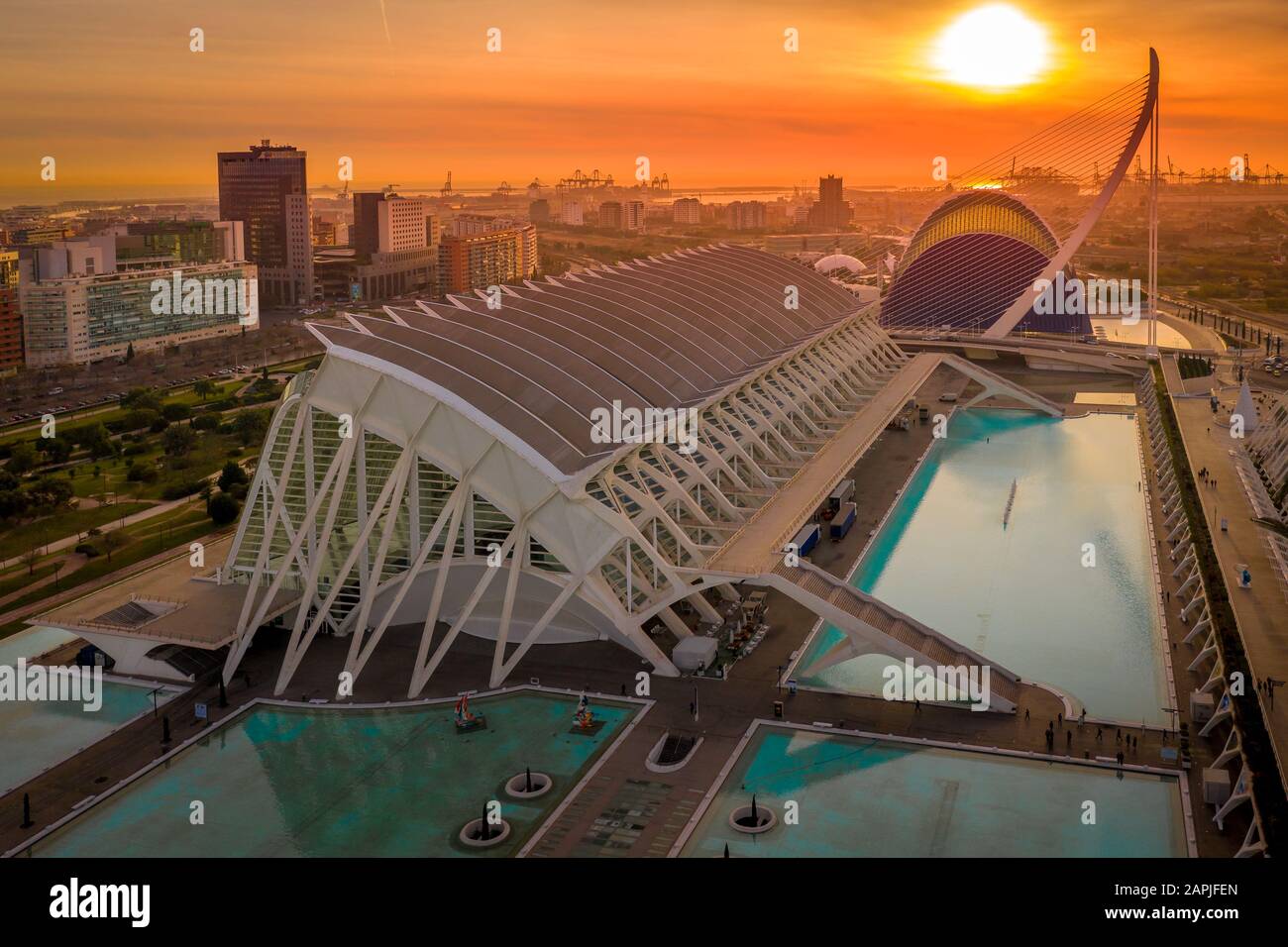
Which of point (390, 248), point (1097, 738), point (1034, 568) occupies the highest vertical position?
point (390, 248)

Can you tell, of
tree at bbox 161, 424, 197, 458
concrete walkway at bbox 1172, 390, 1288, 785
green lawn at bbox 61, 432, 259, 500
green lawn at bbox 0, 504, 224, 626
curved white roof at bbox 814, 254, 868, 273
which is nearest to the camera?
concrete walkway at bbox 1172, 390, 1288, 785

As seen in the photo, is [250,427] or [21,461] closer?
[21,461]

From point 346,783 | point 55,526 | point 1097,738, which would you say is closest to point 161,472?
point 55,526

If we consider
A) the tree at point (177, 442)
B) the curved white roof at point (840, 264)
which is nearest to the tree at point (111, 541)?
the tree at point (177, 442)

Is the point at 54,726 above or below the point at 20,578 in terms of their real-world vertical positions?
below

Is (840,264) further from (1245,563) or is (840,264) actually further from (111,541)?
(111,541)

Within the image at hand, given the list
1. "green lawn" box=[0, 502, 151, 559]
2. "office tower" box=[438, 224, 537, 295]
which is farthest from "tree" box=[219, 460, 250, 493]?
"office tower" box=[438, 224, 537, 295]

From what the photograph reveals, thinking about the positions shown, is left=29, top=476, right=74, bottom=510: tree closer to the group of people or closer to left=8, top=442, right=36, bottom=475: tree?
left=8, top=442, right=36, bottom=475: tree
